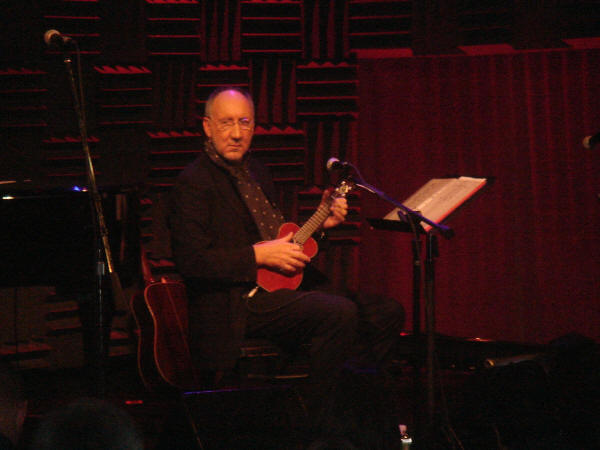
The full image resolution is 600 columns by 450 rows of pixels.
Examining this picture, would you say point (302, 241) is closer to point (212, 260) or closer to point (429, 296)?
point (212, 260)

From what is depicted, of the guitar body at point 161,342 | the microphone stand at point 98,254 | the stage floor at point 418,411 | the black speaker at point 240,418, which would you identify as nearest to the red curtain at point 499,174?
the stage floor at point 418,411

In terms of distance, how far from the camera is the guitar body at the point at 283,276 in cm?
347

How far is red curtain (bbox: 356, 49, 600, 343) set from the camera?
5.00 m

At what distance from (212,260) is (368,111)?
7.68 ft

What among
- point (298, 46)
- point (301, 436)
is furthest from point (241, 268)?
point (298, 46)

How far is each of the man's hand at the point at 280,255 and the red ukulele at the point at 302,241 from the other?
8 centimetres

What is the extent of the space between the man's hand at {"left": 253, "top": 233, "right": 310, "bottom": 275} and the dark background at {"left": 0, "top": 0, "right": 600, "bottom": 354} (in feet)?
5.82

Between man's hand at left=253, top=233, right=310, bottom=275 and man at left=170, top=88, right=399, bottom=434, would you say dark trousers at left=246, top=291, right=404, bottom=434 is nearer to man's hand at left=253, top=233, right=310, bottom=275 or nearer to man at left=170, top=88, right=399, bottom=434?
man at left=170, top=88, right=399, bottom=434

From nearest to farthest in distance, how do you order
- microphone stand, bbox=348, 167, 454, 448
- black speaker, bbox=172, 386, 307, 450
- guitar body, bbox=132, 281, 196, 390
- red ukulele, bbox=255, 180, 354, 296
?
black speaker, bbox=172, 386, 307, 450 < microphone stand, bbox=348, 167, 454, 448 < red ukulele, bbox=255, 180, 354, 296 < guitar body, bbox=132, 281, 196, 390

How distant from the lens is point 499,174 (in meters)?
5.11

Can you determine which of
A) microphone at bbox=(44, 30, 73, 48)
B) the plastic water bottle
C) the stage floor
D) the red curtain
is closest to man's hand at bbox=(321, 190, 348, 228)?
the stage floor

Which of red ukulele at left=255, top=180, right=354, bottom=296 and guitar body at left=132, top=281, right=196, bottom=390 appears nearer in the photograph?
red ukulele at left=255, top=180, right=354, bottom=296

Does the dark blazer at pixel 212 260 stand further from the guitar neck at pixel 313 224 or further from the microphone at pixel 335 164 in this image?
the microphone at pixel 335 164

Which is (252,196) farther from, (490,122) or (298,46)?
(490,122)
